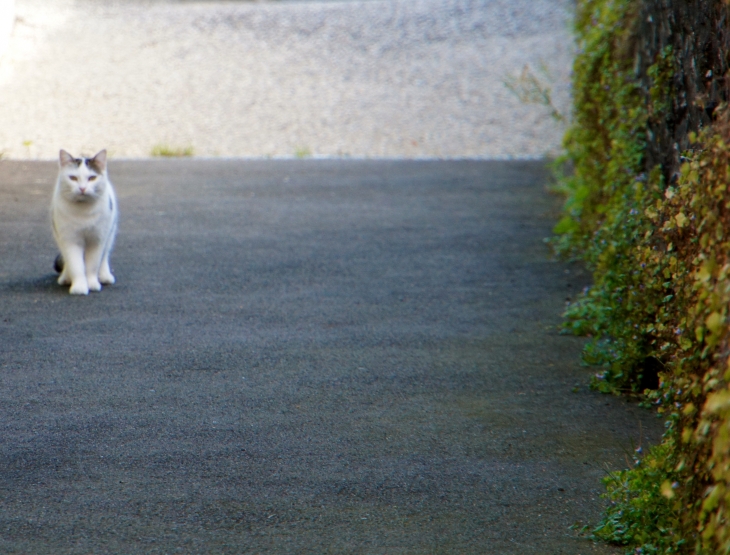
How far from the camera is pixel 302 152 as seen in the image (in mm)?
13086

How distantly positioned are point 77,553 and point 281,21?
18.1 meters

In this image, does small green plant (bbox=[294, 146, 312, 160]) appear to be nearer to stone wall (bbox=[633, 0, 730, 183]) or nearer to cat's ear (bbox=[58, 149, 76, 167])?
cat's ear (bbox=[58, 149, 76, 167])

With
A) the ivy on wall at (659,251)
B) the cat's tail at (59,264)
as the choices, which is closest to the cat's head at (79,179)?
the cat's tail at (59,264)

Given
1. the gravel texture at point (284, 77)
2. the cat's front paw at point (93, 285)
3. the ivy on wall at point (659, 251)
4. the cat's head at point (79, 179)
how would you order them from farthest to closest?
the gravel texture at point (284, 77), the cat's front paw at point (93, 285), the cat's head at point (79, 179), the ivy on wall at point (659, 251)

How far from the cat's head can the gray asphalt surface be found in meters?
0.77

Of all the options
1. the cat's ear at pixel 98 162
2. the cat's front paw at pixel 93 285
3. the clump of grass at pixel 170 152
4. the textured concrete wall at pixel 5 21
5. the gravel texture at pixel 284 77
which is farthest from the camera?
the textured concrete wall at pixel 5 21

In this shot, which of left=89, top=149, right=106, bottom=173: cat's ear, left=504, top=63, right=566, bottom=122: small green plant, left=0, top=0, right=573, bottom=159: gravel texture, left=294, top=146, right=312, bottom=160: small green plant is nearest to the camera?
left=89, top=149, right=106, bottom=173: cat's ear

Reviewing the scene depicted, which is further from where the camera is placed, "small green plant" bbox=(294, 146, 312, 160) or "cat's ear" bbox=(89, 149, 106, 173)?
"small green plant" bbox=(294, 146, 312, 160)

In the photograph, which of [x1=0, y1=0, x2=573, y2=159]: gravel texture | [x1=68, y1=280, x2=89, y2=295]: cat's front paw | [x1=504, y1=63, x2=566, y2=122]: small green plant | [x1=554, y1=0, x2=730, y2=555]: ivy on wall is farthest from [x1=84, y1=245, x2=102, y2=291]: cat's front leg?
[x1=0, y1=0, x2=573, y2=159]: gravel texture

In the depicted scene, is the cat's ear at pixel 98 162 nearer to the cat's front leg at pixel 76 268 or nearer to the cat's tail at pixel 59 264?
the cat's front leg at pixel 76 268

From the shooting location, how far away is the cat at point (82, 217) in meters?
6.09

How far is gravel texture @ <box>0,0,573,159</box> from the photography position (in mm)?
14070

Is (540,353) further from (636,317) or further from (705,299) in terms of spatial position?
(705,299)

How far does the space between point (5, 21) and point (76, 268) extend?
521 inches
